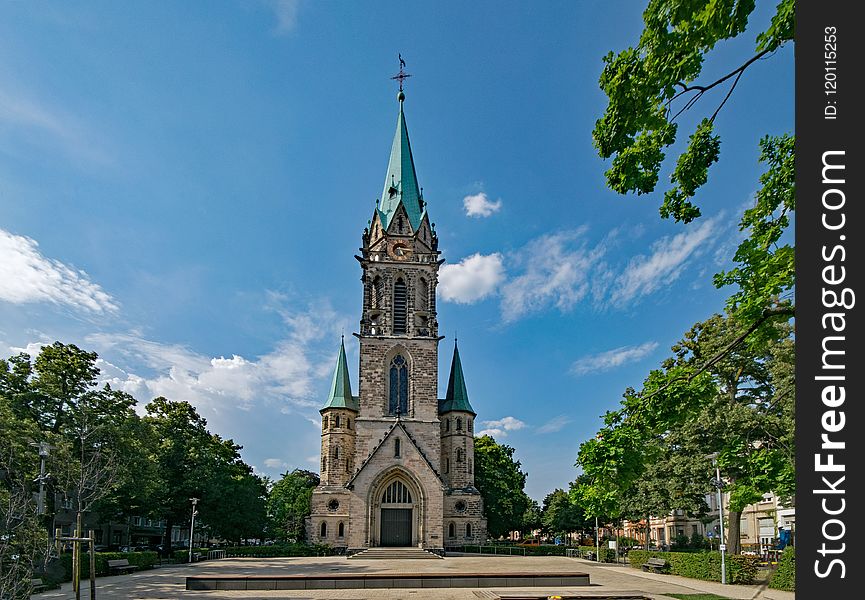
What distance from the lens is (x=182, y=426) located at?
45188 millimetres

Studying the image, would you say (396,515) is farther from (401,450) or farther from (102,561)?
(102,561)

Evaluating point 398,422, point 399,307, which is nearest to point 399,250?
point 399,307

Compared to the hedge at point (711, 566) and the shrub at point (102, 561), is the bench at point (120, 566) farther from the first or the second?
the hedge at point (711, 566)

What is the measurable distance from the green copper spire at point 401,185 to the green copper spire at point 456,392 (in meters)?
12.1

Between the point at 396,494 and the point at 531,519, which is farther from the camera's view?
the point at 531,519

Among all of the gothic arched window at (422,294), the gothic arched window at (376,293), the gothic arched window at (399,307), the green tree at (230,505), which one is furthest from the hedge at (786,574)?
the gothic arched window at (376,293)

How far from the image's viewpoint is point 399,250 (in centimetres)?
5522

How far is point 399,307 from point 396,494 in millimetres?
14586

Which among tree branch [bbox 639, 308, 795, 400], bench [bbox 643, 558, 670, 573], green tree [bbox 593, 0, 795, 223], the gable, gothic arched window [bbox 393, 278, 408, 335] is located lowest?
bench [bbox 643, 558, 670, 573]

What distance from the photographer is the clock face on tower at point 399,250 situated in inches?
2154

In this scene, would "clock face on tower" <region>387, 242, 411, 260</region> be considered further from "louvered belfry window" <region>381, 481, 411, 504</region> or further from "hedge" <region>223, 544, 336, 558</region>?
"hedge" <region>223, 544, 336, 558</region>

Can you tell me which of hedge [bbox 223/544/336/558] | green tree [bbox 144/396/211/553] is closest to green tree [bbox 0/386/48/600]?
green tree [bbox 144/396/211/553]

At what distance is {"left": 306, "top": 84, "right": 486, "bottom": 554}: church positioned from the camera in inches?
1826

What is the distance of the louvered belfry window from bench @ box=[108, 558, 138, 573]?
766 inches
